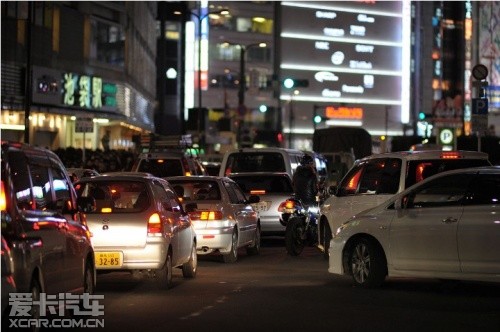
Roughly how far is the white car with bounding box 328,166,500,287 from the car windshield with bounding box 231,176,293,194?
26.4 feet

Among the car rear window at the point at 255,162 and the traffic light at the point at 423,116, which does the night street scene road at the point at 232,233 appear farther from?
the traffic light at the point at 423,116

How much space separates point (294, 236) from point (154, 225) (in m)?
6.39

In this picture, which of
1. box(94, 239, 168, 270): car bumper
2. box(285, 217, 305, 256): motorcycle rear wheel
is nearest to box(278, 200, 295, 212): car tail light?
box(285, 217, 305, 256): motorcycle rear wheel

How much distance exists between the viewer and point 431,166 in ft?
49.7

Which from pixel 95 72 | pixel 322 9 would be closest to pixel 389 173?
pixel 95 72

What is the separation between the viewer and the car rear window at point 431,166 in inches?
593

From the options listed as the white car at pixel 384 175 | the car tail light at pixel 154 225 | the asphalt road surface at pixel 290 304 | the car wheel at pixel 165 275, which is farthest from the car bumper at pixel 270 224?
the car tail light at pixel 154 225

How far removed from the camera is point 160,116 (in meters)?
99.6

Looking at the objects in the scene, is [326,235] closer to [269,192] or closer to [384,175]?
[384,175]

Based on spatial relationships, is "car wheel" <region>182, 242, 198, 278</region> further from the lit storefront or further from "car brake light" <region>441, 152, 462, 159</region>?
the lit storefront

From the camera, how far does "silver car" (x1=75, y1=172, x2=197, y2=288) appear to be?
514 inches

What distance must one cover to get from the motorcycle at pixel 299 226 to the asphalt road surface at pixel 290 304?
3.03 m

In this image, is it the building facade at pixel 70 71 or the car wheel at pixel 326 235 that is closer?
the car wheel at pixel 326 235

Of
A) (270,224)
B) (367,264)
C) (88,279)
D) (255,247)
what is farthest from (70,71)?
(88,279)
